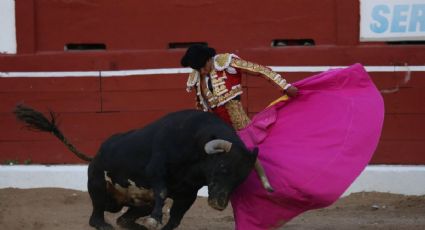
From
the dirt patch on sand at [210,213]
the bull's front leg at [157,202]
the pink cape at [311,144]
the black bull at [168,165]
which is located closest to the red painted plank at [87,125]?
the dirt patch on sand at [210,213]

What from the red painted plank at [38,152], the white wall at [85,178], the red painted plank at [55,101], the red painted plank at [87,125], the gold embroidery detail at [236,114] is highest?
the gold embroidery detail at [236,114]

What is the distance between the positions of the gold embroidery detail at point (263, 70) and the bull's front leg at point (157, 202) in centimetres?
87

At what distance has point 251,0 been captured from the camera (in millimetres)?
7785

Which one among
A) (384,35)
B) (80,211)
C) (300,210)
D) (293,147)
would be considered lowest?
(80,211)

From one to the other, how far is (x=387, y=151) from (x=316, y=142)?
2.48 metres

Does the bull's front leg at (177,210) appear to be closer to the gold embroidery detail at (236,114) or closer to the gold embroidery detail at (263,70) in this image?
the gold embroidery detail at (236,114)

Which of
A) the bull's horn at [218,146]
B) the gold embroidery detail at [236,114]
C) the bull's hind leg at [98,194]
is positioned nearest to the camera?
the bull's horn at [218,146]

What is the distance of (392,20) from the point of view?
24.8 feet

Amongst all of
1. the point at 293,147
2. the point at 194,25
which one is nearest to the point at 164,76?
the point at 194,25

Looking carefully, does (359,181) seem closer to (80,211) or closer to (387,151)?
(387,151)

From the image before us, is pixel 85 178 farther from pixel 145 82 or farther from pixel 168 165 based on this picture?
pixel 168 165

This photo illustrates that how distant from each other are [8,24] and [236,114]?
3117 mm

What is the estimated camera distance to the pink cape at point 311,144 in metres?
5.36

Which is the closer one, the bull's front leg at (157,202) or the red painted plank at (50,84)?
the bull's front leg at (157,202)
